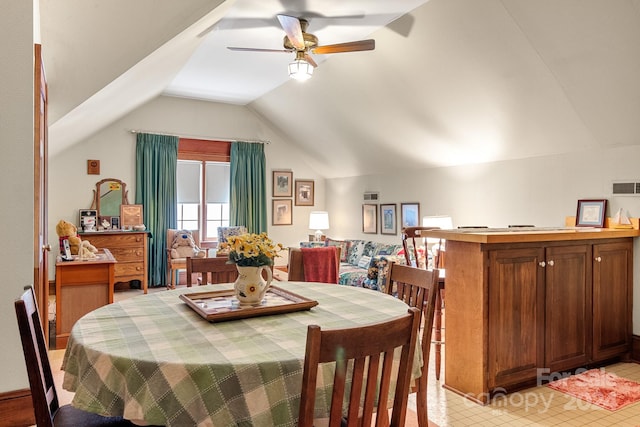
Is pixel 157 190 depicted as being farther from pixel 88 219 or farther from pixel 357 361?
pixel 357 361

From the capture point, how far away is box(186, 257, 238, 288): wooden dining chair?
2.72 metres

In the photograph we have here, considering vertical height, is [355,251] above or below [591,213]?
below

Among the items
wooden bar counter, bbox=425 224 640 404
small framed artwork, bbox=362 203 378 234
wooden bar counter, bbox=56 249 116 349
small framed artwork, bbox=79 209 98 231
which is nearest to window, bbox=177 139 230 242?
small framed artwork, bbox=79 209 98 231

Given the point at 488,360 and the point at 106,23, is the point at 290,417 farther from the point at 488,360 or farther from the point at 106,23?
the point at 106,23

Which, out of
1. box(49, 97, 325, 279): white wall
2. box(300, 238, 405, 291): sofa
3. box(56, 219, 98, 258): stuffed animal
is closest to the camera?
box(56, 219, 98, 258): stuffed animal

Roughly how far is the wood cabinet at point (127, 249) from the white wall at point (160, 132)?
793 millimetres

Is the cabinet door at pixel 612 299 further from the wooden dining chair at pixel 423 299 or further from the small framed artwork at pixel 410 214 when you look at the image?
the small framed artwork at pixel 410 214

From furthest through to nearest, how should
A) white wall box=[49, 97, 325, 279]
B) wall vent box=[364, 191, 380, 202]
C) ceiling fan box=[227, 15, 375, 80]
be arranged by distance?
wall vent box=[364, 191, 380, 202] < white wall box=[49, 97, 325, 279] < ceiling fan box=[227, 15, 375, 80]

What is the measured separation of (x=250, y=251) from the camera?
189 cm

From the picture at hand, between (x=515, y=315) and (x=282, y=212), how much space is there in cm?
556

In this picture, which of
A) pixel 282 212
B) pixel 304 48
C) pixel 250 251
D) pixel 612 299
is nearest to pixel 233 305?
pixel 250 251

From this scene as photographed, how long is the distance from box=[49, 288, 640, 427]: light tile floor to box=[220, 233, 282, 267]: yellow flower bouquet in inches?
59.1

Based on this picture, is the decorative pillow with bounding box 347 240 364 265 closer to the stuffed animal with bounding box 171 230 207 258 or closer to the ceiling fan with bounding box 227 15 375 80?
the stuffed animal with bounding box 171 230 207 258

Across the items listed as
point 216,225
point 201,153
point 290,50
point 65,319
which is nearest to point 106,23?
point 290,50
